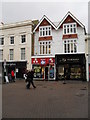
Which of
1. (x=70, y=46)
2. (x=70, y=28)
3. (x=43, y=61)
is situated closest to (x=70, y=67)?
(x=70, y=46)

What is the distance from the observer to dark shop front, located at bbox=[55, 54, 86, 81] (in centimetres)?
2586

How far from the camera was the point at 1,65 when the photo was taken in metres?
29.6

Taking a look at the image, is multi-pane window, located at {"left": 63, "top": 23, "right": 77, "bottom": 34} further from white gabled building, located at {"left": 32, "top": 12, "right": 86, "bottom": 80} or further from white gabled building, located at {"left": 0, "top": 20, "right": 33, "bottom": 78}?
white gabled building, located at {"left": 0, "top": 20, "right": 33, "bottom": 78}

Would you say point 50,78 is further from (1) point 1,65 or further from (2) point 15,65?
(1) point 1,65

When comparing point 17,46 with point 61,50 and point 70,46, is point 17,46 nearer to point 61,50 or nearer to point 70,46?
point 61,50

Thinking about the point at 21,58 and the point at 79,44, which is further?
the point at 21,58

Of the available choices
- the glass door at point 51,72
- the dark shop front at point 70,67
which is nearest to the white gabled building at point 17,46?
the glass door at point 51,72

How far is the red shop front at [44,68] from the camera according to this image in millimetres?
27250

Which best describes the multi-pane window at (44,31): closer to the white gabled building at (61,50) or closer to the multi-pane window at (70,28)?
the white gabled building at (61,50)

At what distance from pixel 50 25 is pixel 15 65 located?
9.12m

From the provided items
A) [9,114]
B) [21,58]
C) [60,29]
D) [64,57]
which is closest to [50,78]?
[64,57]

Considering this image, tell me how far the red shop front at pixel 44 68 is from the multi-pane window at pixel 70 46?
2742 mm

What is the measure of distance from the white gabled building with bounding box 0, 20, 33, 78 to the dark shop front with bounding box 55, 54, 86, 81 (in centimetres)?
517

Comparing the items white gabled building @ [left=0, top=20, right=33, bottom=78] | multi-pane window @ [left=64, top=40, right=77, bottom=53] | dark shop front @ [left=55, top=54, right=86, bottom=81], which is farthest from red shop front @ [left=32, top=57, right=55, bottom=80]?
multi-pane window @ [left=64, top=40, right=77, bottom=53]
